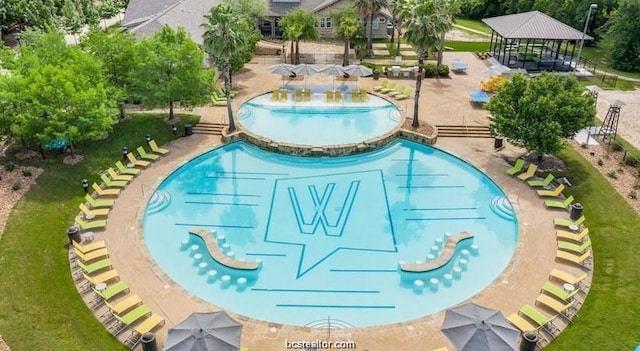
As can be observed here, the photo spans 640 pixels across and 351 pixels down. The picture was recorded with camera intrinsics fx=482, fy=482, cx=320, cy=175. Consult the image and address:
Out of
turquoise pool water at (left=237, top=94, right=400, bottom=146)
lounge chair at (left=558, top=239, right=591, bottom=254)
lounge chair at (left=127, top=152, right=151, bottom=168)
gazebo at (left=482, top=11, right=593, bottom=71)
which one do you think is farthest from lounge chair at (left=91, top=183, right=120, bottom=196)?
gazebo at (left=482, top=11, right=593, bottom=71)

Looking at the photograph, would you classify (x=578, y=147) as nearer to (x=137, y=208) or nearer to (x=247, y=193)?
(x=247, y=193)

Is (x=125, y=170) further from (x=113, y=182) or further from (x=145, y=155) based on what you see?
(x=145, y=155)

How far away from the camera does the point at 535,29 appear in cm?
4734

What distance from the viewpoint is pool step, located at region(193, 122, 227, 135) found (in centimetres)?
3594

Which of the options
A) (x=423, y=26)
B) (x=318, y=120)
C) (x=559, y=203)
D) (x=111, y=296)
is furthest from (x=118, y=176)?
(x=559, y=203)

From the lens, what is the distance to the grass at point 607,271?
62.7 ft

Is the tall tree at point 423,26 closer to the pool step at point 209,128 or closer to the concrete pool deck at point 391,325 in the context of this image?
the concrete pool deck at point 391,325

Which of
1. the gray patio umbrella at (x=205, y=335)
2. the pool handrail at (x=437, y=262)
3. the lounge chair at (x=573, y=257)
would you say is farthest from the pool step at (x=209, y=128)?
the lounge chair at (x=573, y=257)

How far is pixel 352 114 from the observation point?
39.6 metres

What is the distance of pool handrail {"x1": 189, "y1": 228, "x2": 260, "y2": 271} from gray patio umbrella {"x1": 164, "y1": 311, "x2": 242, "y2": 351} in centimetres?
522

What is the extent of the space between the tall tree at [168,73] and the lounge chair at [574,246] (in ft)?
80.8

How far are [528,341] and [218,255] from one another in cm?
1406

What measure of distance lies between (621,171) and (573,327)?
15529 mm

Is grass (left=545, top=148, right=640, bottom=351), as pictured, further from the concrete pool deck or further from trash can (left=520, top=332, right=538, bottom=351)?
trash can (left=520, top=332, right=538, bottom=351)
